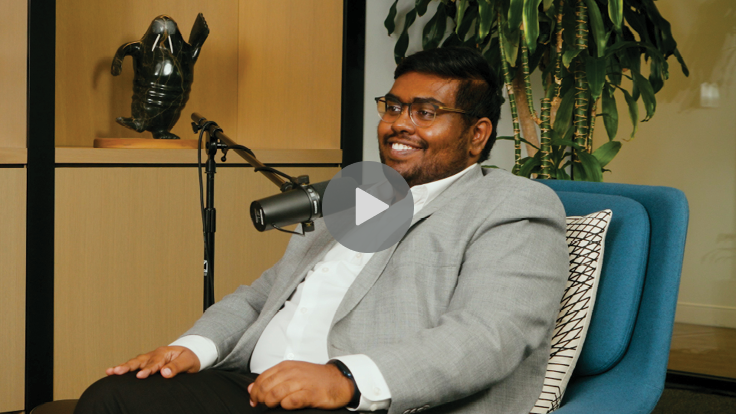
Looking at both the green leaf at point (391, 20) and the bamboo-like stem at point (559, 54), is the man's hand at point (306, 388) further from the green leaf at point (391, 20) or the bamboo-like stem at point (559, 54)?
the green leaf at point (391, 20)

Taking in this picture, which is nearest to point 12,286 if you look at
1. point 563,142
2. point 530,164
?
point 530,164

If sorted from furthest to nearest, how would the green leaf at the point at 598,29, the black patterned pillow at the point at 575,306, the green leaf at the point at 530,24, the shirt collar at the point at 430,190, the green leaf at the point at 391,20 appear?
the green leaf at the point at 391,20 < the green leaf at the point at 598,29 < the green leaf at the point at 530,24 < the shirt collar at the point at 430,190 < the black patterned pillow at the point at 575,306

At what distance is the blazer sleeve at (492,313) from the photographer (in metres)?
1.02

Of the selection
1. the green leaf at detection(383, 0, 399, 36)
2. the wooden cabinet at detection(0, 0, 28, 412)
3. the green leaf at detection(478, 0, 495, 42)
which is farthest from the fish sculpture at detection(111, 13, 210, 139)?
the green leaf at detection(478, 0, 495, 42)

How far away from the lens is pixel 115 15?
2535 mm

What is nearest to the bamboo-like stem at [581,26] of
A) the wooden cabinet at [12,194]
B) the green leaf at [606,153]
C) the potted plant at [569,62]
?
the potted plant at [569,62]

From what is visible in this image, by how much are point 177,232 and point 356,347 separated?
1.31 meters

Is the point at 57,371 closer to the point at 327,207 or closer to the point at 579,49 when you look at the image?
the point at 327,207

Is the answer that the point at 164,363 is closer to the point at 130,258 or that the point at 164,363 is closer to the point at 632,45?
the point at 130,258

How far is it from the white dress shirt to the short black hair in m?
0.18

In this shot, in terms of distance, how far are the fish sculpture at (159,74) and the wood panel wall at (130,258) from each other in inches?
8.7

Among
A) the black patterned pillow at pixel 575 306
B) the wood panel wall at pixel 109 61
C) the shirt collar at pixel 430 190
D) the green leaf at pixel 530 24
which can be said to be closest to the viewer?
the black patterned pillow at pixel 575 306

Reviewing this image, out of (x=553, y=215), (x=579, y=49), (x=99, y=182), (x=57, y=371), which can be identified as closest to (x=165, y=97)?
(x=99, y=182)
